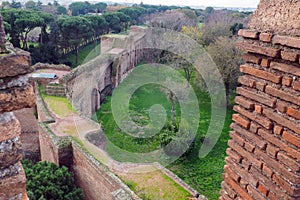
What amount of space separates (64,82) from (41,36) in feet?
37.6

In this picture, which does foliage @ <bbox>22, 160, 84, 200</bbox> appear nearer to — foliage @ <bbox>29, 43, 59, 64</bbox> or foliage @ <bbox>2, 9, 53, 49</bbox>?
foliage @ <bbox>29, 43, 59, 64</bbox>

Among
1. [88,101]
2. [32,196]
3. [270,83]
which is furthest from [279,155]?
[88,101]

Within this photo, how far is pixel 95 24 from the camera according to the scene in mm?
28312

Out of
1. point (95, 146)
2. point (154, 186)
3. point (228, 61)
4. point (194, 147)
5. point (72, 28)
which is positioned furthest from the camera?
point (72, 28)

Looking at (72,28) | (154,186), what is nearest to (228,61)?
(154,186)

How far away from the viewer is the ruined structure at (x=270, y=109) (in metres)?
2.19

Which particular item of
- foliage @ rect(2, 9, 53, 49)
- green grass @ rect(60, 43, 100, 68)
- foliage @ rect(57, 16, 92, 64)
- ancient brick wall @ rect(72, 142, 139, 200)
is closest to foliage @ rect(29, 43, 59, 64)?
green grass @ rect(60, 43, 100, 68)

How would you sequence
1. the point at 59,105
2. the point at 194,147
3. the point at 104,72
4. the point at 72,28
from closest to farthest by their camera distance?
the point at 59,105 < the point at 194,147 < the point at 104,72 < the point at 72,28

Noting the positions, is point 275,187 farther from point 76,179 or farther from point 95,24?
point 95,24

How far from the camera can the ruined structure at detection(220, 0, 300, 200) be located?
2.19m

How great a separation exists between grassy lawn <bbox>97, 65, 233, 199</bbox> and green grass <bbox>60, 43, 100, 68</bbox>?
7.41 metres

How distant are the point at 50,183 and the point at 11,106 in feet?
21.6

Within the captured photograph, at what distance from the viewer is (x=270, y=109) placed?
2402mm

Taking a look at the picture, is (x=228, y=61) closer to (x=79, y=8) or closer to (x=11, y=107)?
(x=11, y=107)
